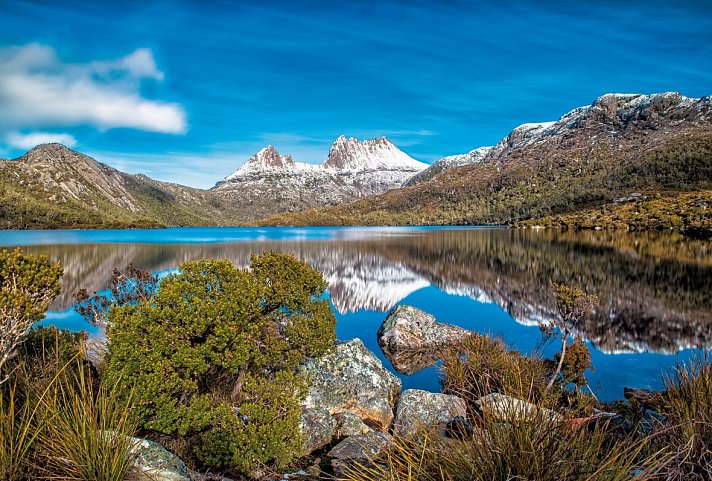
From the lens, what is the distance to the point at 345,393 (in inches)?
607

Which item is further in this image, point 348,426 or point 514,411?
point 348,426

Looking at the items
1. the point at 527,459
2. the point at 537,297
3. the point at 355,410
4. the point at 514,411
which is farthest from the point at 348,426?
the point at 537,297

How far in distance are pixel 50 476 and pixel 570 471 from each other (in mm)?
6796

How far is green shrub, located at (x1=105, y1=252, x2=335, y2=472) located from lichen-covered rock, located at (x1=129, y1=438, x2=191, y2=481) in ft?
5.54

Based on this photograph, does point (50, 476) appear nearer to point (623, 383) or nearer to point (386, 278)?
point (623, 383)

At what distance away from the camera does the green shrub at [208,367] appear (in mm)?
10094

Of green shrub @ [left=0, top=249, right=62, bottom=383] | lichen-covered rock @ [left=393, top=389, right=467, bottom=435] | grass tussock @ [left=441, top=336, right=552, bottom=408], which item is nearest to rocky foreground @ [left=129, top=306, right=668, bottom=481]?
lichen-covered rock @ [left=393, top=389, right=467, bottom=435]

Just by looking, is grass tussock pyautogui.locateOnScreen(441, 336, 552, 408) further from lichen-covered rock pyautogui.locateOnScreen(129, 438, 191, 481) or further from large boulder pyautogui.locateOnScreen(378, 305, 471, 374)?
lichen-covered rock pyautogui.locateOnScreen(129, 438, 191, 481)

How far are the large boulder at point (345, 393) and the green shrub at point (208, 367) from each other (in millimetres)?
1667

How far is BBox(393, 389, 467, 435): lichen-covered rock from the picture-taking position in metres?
13.3

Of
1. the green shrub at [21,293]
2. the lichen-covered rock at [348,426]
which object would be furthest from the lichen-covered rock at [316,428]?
the green shrub at [21,293]

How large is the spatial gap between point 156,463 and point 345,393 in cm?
889

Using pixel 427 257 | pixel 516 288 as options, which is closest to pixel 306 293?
pixel 516 288

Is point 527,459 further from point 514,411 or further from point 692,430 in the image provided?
point 692,430
